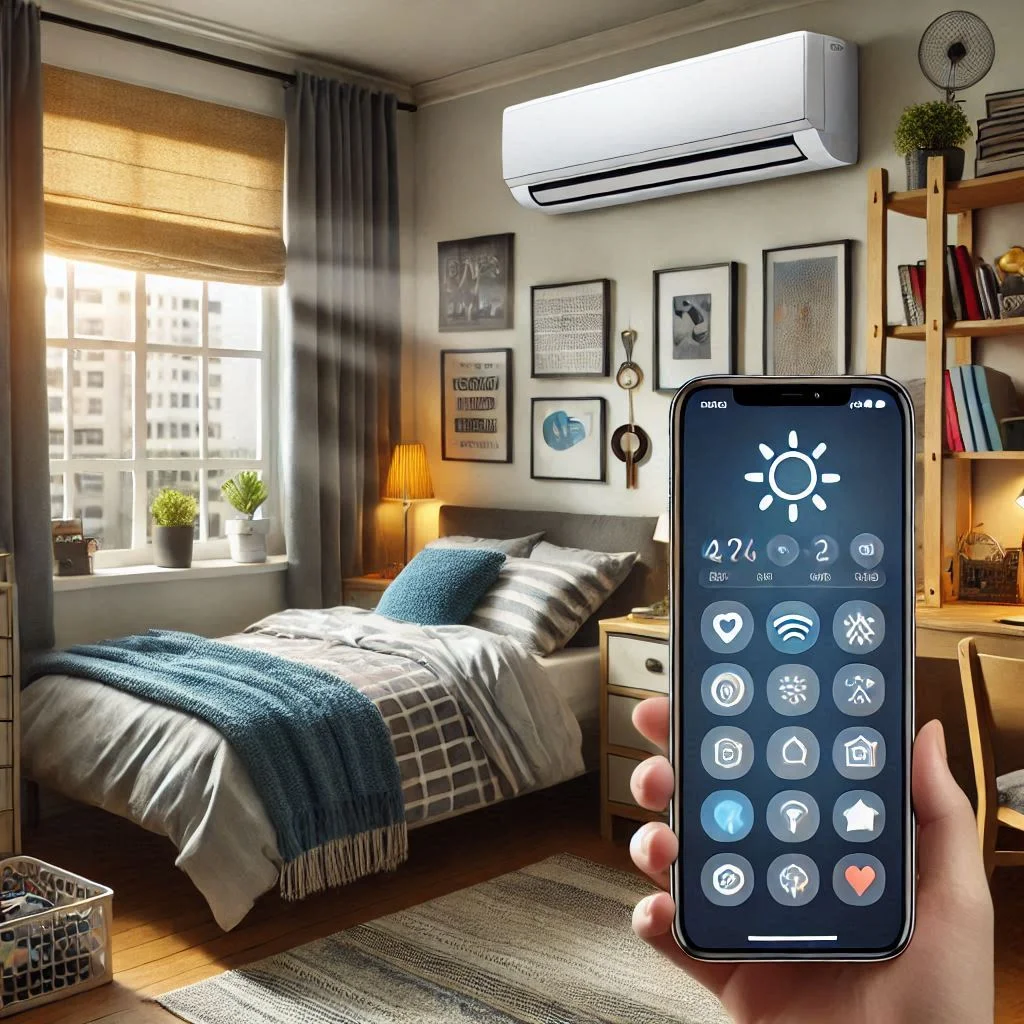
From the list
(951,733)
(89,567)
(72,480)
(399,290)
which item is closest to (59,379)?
(72,480)

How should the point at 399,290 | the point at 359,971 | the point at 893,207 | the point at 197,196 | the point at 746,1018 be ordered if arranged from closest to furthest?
the point at 746,1018
the point at 359,971
the point at 893,207
the point at 197,196
the point at 399,290

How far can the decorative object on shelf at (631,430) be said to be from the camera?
4.33 m

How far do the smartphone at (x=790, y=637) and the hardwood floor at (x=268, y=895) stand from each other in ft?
6.34

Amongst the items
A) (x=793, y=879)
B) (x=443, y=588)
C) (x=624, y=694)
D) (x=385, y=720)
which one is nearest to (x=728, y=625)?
(x=793, y=879)

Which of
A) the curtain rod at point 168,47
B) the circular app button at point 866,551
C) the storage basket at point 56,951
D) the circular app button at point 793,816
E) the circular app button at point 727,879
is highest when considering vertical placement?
the curtain rod at point 168,47

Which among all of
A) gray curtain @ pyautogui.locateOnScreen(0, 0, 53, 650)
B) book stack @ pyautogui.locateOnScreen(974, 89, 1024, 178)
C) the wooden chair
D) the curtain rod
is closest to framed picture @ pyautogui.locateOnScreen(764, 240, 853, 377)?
book stack @ pyautogui.locateOnScreen(974, 89, 1024, 178)

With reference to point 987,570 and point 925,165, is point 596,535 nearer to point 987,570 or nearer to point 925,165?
point 987,570

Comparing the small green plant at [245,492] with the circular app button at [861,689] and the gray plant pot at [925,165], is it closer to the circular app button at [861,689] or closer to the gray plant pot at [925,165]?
the gray plant pot at [925,165]

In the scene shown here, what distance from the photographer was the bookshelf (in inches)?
125

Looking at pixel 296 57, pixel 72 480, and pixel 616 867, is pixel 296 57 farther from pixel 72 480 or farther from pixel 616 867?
pixel 616 867

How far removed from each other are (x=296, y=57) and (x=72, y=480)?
1872mm

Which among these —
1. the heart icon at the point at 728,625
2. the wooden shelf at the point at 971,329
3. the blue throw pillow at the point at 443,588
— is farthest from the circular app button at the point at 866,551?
the blue throw pillow at the point at 443,588

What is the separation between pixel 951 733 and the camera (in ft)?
11.3

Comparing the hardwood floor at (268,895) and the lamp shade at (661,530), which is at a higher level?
the lamp shade at (661,530)
